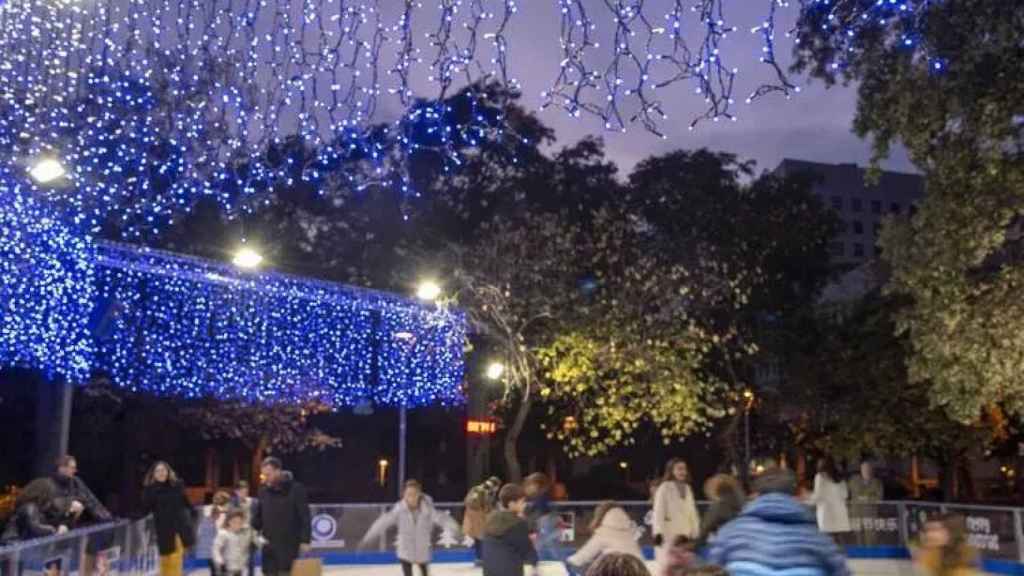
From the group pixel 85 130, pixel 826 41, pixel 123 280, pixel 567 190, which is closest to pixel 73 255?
pixel 85 130

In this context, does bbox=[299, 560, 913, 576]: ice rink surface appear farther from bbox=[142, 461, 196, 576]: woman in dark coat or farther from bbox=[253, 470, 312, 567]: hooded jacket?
bbox=[253, 470, 312, 567]: hooded jacket

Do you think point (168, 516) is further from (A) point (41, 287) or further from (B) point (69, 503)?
(A) point (41, 287)

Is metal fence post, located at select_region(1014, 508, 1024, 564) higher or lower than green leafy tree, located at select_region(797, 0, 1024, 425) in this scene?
lower

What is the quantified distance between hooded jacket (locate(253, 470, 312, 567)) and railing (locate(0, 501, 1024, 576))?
1.64 m

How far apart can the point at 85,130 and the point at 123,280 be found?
15.7 feet

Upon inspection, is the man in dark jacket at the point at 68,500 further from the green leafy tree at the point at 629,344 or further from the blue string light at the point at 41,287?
the green leafy tree at the point at 629,344

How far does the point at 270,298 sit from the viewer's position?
71.3ft

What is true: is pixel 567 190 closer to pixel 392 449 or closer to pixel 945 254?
pixel 392 449

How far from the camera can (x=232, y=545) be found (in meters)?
11.0

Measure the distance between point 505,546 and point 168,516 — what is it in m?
5.93

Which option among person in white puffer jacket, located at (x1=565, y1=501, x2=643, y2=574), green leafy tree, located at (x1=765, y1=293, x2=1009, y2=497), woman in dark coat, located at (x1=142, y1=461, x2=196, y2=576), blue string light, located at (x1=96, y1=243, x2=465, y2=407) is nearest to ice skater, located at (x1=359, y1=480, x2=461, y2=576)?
woman in dark coat, located at (x1=142, y1=461, x2=196, y2=576)

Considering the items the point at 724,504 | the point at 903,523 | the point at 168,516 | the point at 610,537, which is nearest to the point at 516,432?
the point at 903,523

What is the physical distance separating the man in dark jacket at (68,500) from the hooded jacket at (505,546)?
5.78 m

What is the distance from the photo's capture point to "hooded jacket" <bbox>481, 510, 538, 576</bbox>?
712 cm
